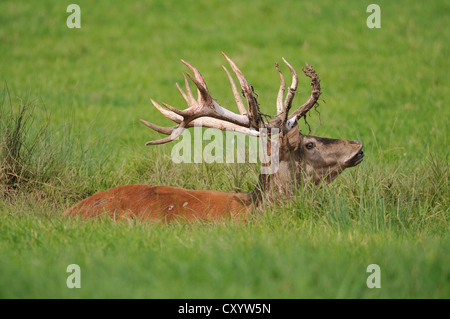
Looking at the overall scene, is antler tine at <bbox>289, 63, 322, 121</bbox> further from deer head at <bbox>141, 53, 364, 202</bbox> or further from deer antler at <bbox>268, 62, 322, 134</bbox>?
deer head at <bbox>141, 53, 364, 202</bbox>

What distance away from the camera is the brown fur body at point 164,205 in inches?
241

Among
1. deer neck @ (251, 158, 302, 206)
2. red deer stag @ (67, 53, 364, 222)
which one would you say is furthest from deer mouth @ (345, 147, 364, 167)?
deer neck @ (251, 158, 302, 206)

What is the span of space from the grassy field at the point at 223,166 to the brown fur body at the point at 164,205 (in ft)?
1.04

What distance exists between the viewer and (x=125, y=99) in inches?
505

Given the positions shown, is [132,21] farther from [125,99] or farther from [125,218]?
[125,218]

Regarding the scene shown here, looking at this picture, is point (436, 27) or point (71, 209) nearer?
point (71, 209)

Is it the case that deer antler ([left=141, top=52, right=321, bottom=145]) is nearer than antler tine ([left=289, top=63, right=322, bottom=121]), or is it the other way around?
deer antler ([left=141, top=52, right=321, bottom=145])

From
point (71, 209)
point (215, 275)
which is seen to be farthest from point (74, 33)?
point (215, 275)

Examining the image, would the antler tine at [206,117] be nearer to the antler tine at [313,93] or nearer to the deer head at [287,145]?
the deer head at [287,145]

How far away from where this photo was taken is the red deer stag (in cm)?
620

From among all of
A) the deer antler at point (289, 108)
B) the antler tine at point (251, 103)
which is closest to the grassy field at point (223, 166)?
the deer antler at point (289, 108)

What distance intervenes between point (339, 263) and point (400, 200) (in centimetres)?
219

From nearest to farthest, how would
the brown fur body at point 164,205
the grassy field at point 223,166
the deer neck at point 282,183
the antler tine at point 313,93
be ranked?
1. the grassy field at point 223,166
2. the brown fur body at point 164,205
3. the deer neck at point 282,183
4. the antler tine at point 313,93
